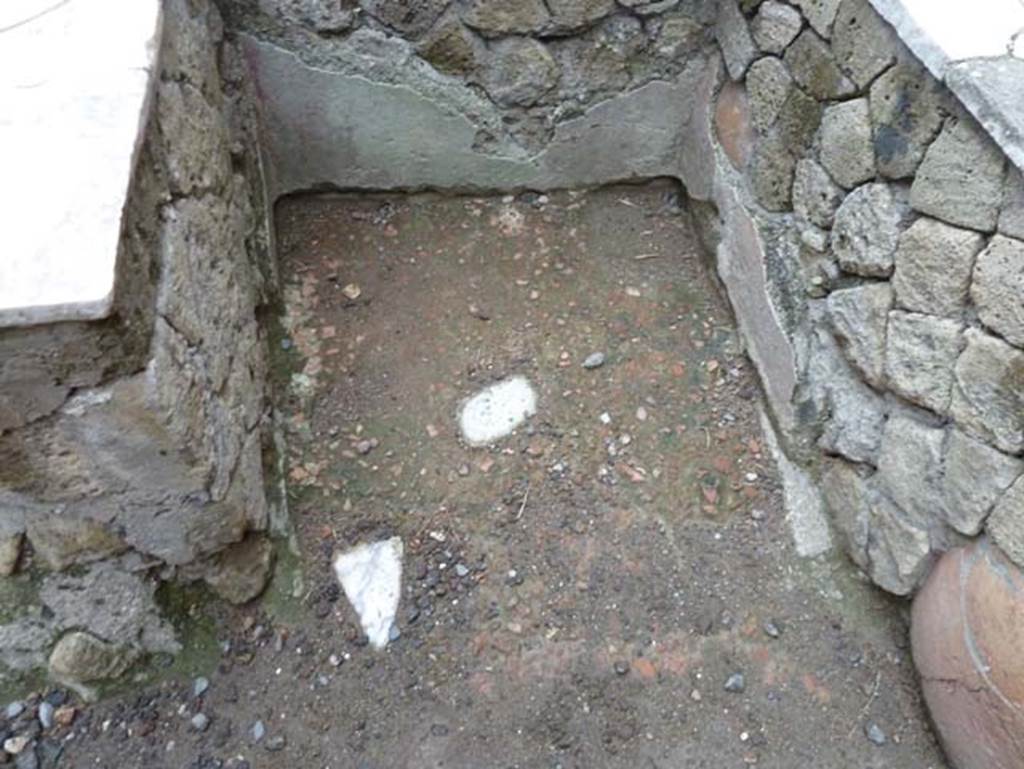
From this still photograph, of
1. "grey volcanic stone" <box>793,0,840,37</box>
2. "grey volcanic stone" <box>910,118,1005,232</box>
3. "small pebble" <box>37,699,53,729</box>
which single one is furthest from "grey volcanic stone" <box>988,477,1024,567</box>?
"small pebble" <box>37,699,53,729</box>

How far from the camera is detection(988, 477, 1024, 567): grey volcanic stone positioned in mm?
1228

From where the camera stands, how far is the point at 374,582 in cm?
163

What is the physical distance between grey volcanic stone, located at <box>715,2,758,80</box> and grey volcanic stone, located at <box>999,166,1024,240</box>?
75cm

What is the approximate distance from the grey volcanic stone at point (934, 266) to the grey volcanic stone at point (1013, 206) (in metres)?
0.05

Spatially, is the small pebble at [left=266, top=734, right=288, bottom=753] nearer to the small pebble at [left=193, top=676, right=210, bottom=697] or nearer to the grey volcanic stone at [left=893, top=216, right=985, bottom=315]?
the small pebble at [left=193, top=676, right=210, bottom=697]

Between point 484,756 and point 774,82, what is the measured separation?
4.47ft

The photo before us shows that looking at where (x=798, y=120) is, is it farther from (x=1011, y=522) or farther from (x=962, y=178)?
(x=1011, y=522)

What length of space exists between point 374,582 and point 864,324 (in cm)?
100

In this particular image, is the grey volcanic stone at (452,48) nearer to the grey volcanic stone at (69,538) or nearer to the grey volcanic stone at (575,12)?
the grey volcanic stone at (575,12)

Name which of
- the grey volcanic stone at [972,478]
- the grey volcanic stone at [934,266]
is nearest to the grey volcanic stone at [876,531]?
the grey volcanic stone at [972,478]

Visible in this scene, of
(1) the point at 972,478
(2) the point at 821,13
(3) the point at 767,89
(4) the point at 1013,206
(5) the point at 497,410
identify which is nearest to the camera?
(4) the point at 1013,206

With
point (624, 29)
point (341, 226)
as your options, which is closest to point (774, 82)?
point (624, 29)

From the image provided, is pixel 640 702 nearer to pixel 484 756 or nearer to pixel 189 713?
pixel 484 756

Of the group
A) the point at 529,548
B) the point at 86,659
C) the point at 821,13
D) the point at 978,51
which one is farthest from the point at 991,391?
the point at 86,659
